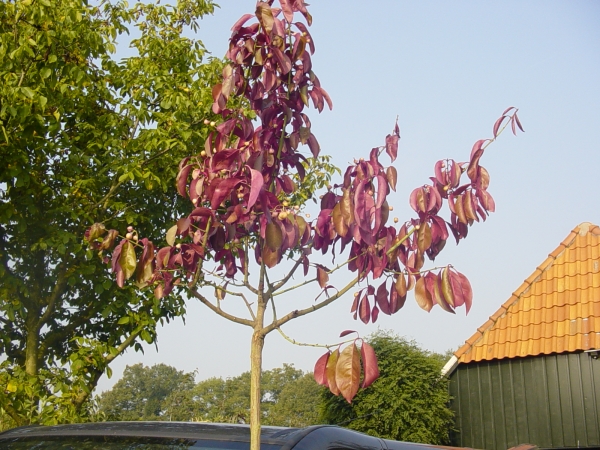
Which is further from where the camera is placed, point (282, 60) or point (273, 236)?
point (282, 60)

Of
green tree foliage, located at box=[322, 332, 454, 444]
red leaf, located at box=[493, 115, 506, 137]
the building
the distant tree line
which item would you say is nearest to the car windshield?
red leaf, located at box=[493, 115, 506, 137]

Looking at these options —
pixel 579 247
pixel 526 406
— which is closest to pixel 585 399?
pixel 526 406

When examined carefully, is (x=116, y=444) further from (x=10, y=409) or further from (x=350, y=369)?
(x=10, y=409)

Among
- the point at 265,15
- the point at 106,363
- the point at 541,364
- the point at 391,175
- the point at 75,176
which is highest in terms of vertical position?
the point at 75,176

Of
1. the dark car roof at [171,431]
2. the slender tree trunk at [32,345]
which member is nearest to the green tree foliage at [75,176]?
the slender tree trunk at [32,345]

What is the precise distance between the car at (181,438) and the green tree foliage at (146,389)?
621 centimetres

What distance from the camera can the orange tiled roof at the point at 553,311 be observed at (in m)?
10.3

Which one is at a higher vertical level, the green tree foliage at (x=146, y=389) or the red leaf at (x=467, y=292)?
the red leaf at (x=467, y=292)

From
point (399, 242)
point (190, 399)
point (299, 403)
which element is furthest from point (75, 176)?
point (399, 242)

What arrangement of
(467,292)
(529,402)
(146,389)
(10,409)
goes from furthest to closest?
1. (529,402)
2. (146,389)
3. (10,409)
4. (467,292)

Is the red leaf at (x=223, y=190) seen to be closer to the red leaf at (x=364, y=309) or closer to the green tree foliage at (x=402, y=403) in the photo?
the red leaf at (x=364, y=309)

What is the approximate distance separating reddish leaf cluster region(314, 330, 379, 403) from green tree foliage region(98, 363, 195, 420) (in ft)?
23.2

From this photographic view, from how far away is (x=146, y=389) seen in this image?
1021cm

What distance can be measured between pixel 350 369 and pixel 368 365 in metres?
0.06
